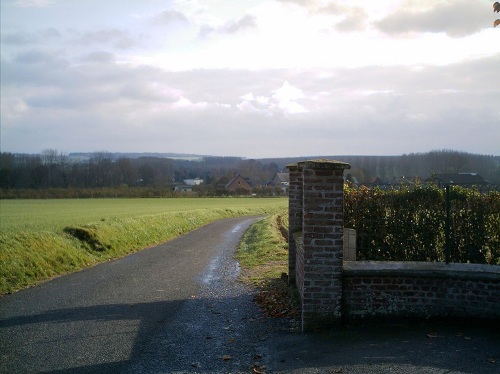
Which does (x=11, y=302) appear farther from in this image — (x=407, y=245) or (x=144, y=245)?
(x=144, y=245)

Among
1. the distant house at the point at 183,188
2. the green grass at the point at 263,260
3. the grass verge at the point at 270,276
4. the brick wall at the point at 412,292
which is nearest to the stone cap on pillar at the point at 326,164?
the brick wall at the point at 412,292

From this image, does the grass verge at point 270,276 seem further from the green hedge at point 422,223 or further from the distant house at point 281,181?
the distant house at point 281,181

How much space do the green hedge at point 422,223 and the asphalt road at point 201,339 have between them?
2.54 m

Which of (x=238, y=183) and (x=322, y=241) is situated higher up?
(x=322, y=241)

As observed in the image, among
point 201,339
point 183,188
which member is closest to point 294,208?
point 201,339

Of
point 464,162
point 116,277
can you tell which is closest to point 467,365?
point 116,277

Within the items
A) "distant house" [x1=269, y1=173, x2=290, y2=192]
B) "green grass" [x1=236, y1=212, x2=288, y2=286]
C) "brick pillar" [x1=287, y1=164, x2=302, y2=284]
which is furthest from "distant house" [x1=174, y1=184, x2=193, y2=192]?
"brick pillar" [x1=287, y1=164, x2=302, y2=284]

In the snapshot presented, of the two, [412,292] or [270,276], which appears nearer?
[412,292]

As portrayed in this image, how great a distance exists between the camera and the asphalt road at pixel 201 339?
18.2ft

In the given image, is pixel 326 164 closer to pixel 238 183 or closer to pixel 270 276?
pixel 270 276

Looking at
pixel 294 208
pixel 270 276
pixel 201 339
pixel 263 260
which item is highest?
pixel 294 208

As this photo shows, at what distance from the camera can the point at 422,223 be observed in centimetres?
924

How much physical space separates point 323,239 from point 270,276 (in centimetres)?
505

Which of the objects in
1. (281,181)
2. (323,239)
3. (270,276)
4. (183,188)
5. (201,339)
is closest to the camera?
(323,239)
